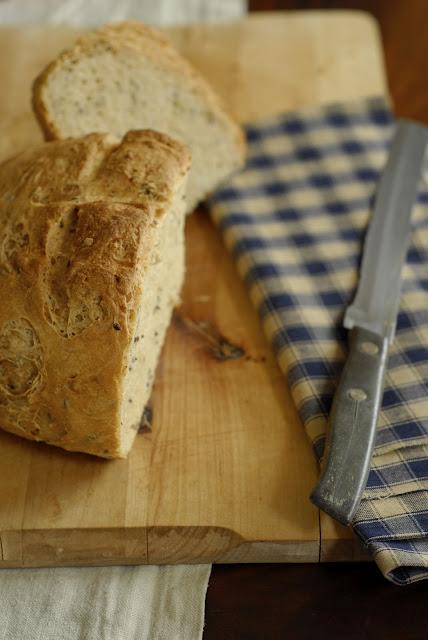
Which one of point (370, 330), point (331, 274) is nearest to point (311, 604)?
point (370, 330)

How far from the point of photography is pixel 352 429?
2129 mm

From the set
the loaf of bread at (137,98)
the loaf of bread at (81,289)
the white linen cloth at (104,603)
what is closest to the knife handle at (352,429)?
the white linen cloth at (104,603)

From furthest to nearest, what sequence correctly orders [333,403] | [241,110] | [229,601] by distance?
[241,110] < [333,403] < [229,601]

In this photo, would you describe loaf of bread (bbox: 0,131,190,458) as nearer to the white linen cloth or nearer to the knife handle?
the white linen cloth

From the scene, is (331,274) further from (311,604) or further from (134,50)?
(311,604)

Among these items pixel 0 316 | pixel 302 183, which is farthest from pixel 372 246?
pixel 0 316

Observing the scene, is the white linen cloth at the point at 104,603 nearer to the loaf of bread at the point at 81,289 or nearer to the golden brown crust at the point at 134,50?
the loaf of bread at the point at 81,289

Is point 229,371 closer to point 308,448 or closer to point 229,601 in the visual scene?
point 308,448

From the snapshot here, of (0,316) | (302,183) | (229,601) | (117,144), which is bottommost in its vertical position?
(229,601)

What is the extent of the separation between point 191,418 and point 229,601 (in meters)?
0.52

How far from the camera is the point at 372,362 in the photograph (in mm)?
2326

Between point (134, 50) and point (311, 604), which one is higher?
point (134, 50)

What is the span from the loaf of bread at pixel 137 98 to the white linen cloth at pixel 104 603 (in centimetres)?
135

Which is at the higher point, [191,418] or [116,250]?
[116,250]
